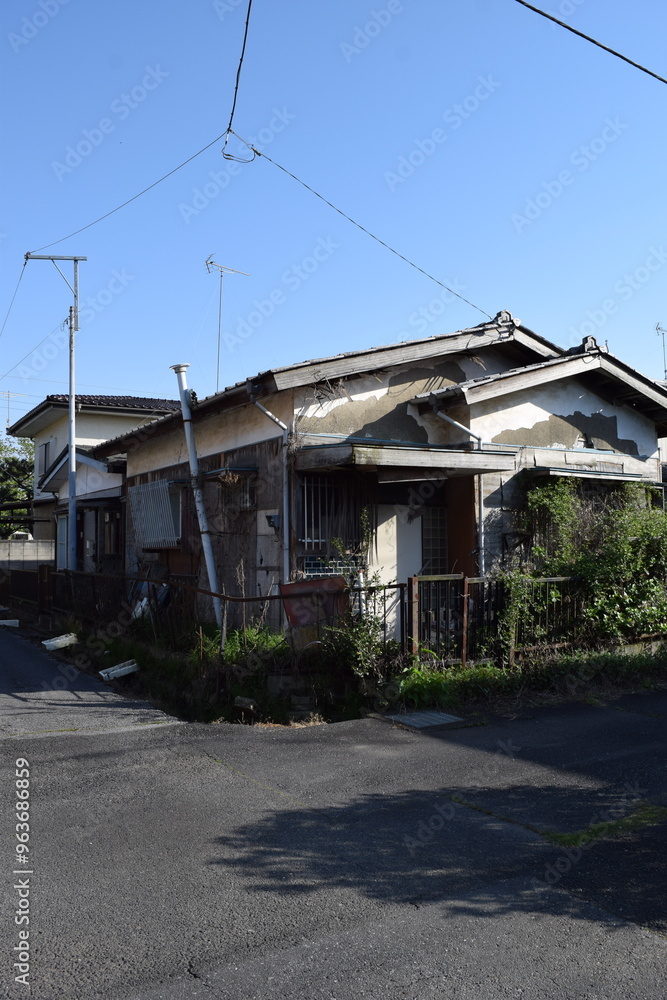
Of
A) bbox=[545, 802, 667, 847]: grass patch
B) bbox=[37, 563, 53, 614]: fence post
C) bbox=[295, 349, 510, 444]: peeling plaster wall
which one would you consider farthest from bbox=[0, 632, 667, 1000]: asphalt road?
bbox=[37, 563, 53, 614]: fence post

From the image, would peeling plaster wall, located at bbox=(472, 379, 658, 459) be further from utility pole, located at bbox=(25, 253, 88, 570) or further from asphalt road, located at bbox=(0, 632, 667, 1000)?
utility pole, located at bbox=(25, 253, 88, 570)

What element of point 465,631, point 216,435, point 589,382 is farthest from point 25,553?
point 465,631

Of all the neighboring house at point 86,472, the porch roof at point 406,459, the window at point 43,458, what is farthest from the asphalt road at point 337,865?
the window at point 43,458

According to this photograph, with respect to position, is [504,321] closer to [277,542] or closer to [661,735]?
[277,542]

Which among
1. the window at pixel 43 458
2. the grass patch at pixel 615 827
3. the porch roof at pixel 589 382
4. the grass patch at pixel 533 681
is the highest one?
the window at pixel 43 458

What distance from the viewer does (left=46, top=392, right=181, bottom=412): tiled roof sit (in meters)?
24.8

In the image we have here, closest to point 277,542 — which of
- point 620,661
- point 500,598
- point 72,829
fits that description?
point 500,598

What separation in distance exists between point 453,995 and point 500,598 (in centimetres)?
678

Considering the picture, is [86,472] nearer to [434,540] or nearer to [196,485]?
[196,485]

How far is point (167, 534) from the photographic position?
1356 cm

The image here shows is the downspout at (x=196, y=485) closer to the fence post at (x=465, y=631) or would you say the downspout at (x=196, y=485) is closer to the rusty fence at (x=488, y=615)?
the rusty fence at (x=488, y=615)

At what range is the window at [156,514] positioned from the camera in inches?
527

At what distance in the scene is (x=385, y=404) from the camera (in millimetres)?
11148

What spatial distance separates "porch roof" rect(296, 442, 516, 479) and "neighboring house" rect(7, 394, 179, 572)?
8.64 m
